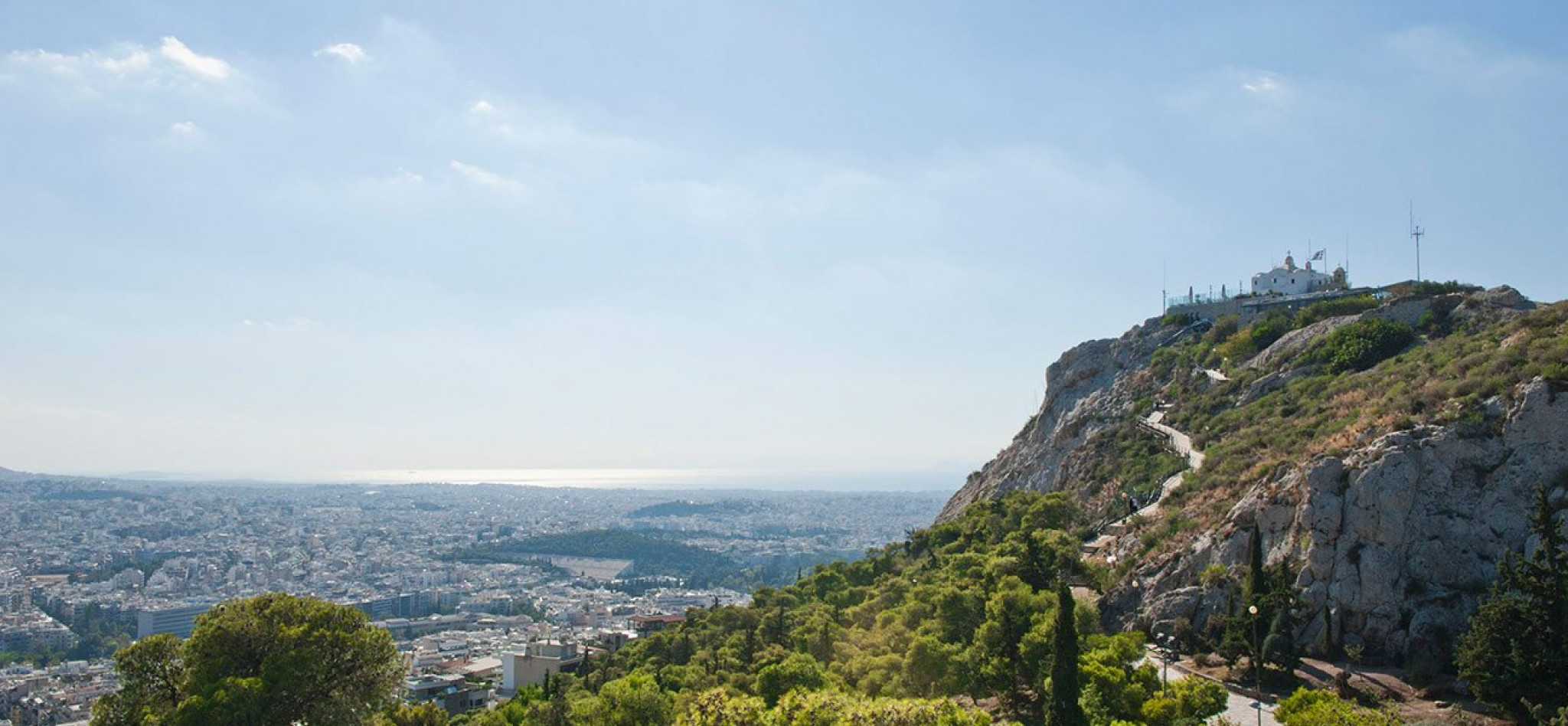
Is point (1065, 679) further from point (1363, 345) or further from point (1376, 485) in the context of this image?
point (1363, 345)

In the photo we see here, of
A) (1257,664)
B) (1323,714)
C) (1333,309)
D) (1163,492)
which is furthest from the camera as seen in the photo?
(1333,309)

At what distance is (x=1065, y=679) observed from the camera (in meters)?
16.8

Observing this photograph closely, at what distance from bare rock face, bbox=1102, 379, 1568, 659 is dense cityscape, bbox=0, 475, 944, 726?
1122 inches

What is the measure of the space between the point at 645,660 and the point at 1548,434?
28.7 m

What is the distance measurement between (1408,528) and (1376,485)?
1.16 metres

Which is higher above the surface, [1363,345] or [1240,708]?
[1363,345]

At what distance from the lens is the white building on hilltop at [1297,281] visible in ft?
177

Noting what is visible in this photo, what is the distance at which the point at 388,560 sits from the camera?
474ft

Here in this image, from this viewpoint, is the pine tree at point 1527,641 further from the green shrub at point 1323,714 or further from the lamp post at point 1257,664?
the lamp post at point 1257,664

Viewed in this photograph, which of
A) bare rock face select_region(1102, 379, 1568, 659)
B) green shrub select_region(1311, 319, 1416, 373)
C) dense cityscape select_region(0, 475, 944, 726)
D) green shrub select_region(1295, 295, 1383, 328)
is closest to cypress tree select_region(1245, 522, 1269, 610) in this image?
bare rock face select_region(1102, 379, 1568, 659)

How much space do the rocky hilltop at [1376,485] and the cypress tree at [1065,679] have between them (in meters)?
7.60

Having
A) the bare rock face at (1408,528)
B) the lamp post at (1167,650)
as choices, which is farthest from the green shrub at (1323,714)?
the bare rock face at (1408,528)

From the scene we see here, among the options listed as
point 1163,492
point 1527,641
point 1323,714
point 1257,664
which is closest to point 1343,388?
point 1163,492

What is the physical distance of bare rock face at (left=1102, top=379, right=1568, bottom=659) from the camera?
21031mm
